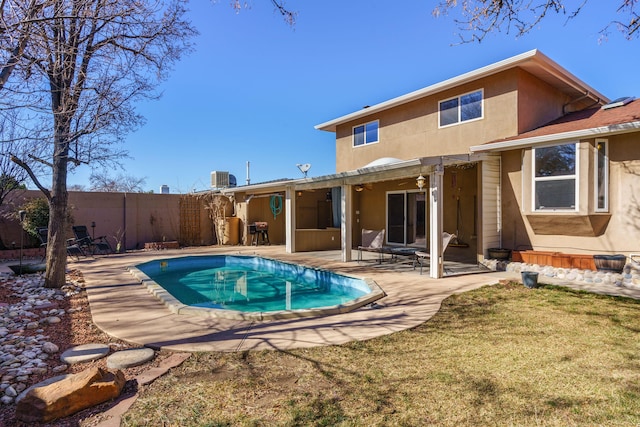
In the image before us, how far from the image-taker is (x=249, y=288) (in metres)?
10.0

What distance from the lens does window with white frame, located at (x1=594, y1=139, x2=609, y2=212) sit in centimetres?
823

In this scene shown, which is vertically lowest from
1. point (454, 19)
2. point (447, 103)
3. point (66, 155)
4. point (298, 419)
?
point (298, 419)

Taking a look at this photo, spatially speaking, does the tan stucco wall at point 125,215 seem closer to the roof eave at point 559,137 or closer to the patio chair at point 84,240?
the patio chair at point 84,240

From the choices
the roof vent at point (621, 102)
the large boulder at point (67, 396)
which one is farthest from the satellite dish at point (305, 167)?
the large boulder at point (67, 396)

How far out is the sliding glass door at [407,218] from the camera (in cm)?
1325

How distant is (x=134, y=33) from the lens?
6215 millimetres

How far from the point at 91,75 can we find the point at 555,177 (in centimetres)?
1032

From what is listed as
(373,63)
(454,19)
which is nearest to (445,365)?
(454,19)

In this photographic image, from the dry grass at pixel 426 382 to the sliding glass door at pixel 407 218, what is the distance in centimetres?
822

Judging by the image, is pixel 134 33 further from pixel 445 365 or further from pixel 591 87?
pixel 591 87

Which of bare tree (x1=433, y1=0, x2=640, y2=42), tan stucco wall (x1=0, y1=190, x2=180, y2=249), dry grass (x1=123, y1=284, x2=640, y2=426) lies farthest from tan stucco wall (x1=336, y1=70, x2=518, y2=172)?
tan stucco wall (x1=0, y1=190, x2=180, y2=249)

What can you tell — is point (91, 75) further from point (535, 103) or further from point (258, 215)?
point (258, 215)

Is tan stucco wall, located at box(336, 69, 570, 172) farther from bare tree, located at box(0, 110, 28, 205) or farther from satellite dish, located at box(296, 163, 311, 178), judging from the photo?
bare tree, located at box(0, 110, 28, 205)

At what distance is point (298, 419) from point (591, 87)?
1454 centimetres
